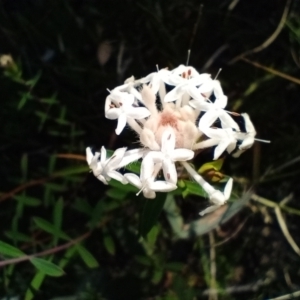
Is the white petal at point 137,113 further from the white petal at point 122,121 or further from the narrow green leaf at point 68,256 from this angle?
the narrow green leaf at point 68,256

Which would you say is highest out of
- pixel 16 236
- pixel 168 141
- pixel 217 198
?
pixel 168 141

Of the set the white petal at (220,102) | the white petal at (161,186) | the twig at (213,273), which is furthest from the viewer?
the twig at (213,273)

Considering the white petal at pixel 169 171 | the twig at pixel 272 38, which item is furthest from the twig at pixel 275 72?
the white petal at pixel 169 171

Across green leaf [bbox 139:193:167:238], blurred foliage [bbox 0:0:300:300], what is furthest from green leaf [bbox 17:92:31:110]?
green leaf [bbox 139:193:167:238]

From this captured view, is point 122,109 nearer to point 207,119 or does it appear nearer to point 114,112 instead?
point 114,112

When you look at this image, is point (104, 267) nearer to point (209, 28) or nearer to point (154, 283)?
point (154, 283)

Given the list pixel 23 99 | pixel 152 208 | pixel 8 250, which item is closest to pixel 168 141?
pixel 152 208
